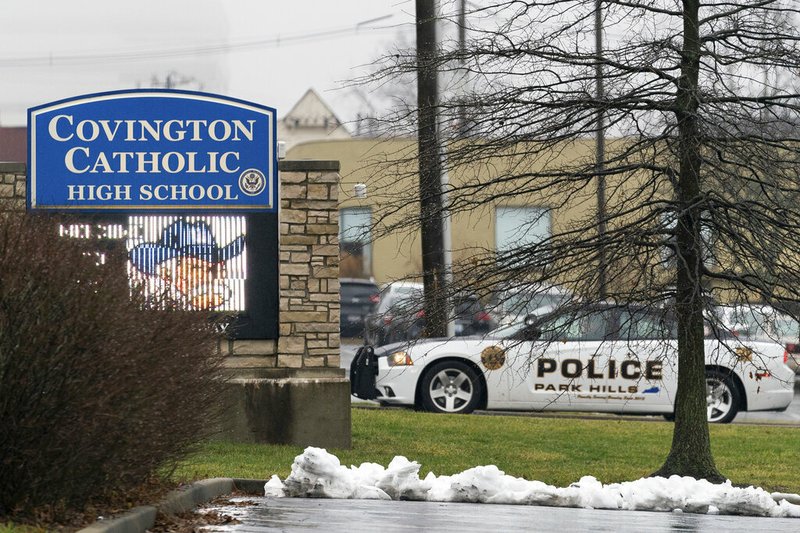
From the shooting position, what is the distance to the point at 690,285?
36.1 feet

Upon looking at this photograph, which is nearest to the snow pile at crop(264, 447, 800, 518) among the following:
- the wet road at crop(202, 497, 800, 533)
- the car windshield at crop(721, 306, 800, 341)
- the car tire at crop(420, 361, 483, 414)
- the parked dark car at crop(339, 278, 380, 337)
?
the wet road at crop(202, 497, 800, 533)

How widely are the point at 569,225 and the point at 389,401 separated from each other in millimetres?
6427

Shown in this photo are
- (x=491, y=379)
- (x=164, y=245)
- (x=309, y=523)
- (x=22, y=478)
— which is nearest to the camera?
(x=22, y=478)

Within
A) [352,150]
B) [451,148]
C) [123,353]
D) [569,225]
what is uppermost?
[352,150]

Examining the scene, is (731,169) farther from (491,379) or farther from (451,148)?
(491,379)

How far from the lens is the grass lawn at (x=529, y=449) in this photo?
12.5m

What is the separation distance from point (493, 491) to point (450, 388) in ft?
23.3

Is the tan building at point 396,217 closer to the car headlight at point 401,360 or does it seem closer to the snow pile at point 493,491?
the car headlight at point 401,360

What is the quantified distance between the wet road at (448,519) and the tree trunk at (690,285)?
1531mm

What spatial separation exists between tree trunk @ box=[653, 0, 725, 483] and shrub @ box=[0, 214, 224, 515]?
4.54 m

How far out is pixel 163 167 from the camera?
45.2 feet

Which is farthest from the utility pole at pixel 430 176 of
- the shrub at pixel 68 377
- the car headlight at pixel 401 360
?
the car headlight at pixel 401 360

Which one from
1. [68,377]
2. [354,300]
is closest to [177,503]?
[68,377]

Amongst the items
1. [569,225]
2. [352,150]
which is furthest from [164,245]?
[352,150]
